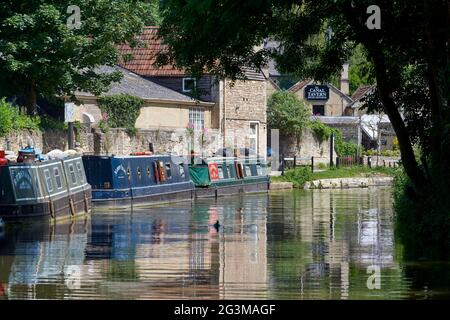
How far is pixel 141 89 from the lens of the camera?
55375 mm

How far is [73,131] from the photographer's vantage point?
4566 centimetres

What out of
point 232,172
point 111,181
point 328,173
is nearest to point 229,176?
point 232,172

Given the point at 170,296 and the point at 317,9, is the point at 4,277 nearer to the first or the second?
the point at 170,296

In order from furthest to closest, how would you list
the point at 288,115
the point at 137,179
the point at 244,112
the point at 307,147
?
the point at 288,115, the point at 307,147, the point at 244,112, the point at 137,179

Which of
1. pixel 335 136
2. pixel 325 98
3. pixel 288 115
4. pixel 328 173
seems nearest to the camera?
pixel 328 173

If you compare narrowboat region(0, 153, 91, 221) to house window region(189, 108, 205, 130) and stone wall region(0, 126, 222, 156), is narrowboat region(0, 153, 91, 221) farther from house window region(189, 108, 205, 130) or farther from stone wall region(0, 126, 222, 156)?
house window region(189, 108, 205, 130)

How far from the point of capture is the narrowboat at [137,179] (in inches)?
1566

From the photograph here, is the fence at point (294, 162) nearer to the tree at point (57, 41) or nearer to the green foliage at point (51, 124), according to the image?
the green foliage at point (51, 124)

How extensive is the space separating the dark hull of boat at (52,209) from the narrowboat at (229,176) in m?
12.1

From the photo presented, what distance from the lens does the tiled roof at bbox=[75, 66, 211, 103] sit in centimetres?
5341

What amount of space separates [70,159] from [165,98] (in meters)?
20.2

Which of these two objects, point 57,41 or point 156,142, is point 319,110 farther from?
point 57,41

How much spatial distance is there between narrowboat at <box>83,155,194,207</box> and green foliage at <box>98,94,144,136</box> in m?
5.85

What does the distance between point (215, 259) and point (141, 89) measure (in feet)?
109
